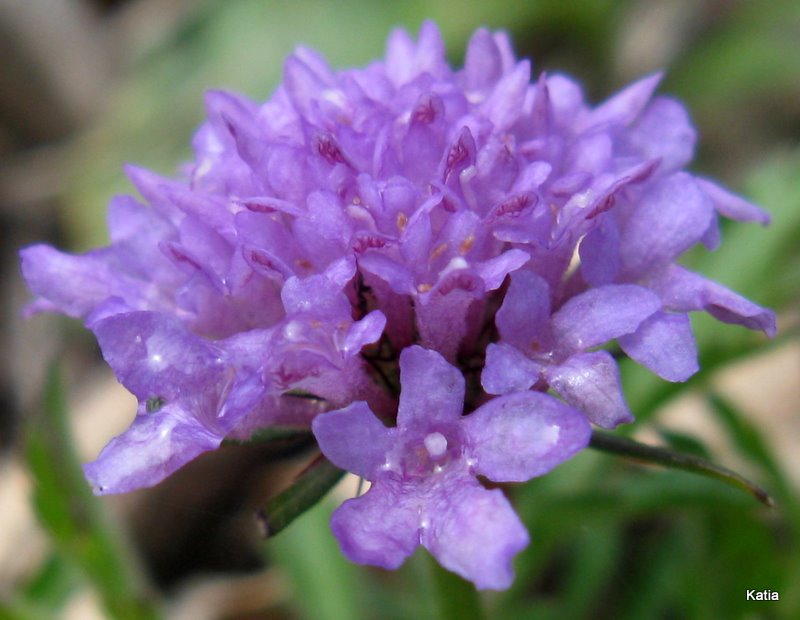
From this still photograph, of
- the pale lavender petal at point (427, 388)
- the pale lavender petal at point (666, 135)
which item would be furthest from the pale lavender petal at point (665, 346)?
the pale lavender petal at point (666, 135)

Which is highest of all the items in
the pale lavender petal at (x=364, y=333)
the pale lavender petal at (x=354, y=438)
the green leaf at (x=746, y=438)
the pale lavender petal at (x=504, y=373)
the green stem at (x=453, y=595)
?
the pale lavender petal at (x=364, y=333)

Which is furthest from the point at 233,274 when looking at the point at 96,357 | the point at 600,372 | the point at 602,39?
the point at 602,39

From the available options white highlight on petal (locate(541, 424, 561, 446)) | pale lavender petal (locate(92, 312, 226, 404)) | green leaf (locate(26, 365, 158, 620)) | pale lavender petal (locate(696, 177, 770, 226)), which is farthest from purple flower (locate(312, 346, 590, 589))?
green leaf (locate(26, 365, 158, 620))

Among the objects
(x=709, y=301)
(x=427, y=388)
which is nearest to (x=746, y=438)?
(x=709, y=301)

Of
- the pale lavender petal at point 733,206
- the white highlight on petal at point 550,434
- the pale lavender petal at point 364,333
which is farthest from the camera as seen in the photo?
the pale lavender petal at point 733,206

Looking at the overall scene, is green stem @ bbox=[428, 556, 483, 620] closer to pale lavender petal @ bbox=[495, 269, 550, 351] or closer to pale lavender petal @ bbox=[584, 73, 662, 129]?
pale lavender petal @ bbox=[495, 269, 550, 351]

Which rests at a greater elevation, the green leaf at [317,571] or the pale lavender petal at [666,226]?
the pale lavender petal at [666,226]

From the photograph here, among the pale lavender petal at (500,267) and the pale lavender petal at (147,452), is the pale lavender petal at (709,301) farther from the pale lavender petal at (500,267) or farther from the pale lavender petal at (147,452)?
the pale lavender petal at (147,452)

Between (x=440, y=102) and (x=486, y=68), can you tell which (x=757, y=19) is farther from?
(x=440, y=102)
